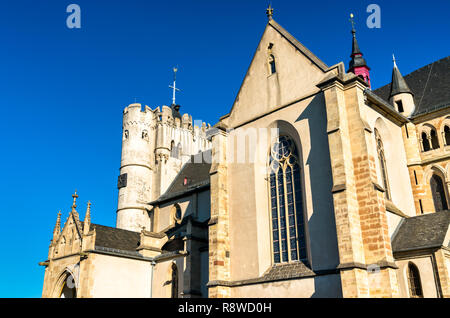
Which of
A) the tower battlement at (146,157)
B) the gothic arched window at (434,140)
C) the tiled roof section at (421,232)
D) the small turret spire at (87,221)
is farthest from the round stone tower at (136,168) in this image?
the tiled roof section at (421,232)

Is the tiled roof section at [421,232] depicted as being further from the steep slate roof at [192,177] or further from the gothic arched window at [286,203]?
the steep slate roof at [192,177]

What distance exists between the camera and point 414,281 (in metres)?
16.5

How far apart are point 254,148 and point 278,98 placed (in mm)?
2843

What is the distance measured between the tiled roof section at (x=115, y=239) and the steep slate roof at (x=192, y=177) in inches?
182

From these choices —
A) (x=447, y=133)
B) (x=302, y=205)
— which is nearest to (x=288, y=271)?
(x=302, y=205)

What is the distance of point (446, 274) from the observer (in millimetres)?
15492

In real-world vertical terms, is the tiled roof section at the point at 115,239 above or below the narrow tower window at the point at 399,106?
below

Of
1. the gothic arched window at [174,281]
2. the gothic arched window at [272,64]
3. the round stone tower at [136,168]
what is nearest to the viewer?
the gothic arched window at [272,64]

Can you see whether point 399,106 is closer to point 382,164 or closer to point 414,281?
point 382,164

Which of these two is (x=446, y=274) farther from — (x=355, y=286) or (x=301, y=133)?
(x=301, y=133)

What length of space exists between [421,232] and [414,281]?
209cm

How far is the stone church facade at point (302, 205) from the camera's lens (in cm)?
1614

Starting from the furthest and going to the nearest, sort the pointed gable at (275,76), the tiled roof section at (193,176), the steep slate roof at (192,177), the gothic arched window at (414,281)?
the tiled roof section at (193,176)
the steep slate roof at (192,177)
the pointed gable at (275,76)
the gothic arched window at (414,281)

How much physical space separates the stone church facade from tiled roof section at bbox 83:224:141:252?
138mm
